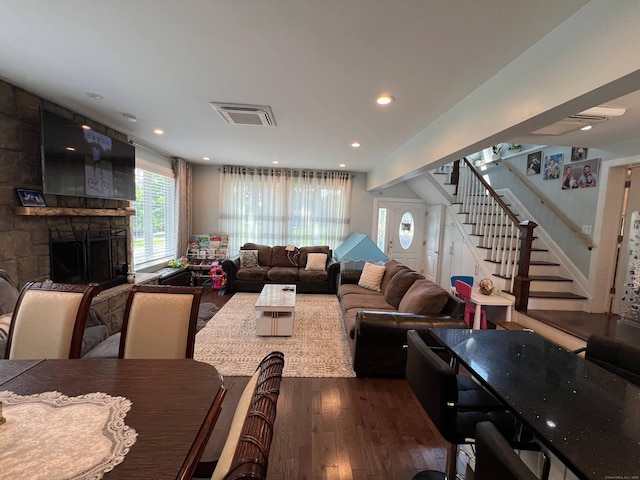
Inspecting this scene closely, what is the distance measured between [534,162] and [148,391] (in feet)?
19.6

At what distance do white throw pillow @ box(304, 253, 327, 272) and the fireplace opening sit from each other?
3052 millimetres

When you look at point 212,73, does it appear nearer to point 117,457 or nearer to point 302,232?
point 117,457

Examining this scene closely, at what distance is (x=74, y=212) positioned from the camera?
2961 millimetres

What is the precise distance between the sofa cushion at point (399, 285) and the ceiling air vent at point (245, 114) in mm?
2376

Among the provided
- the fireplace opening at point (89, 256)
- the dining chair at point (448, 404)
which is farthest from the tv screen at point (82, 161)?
the dining chair at point (448, 404)

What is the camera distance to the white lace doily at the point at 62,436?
760 mm

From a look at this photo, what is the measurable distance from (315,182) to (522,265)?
4155 millimetres

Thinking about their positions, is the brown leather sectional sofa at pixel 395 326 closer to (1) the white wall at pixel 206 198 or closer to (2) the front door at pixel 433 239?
(2) the front door at pixel 433 239

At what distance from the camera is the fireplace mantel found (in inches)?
98.2

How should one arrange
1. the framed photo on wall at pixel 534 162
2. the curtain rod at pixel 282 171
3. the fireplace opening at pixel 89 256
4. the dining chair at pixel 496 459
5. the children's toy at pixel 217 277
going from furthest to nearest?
the curtain rod at pixel 282 171, the children's toy at pixel 217 277, the framed photo on wall at pixel 534 162, the fireplace opening at pixel 89 256, the dining chair at pixel 496 459

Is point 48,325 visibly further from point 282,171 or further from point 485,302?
point 282,171

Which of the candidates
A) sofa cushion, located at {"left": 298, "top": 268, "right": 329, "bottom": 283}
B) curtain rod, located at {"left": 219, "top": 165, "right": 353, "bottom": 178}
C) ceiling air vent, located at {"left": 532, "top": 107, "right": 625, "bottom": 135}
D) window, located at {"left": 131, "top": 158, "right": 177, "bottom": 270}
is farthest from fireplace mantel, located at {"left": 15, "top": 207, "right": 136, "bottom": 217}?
ceiling air vent, located at {"left": 532, "top": 107, "right": 625, "bottom": 135}

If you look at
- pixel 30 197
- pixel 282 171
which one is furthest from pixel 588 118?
pixel 30 197

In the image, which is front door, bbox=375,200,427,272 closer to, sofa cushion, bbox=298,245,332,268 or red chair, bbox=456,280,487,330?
sofa cushion, bbox=298,245,332,268
